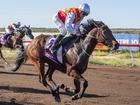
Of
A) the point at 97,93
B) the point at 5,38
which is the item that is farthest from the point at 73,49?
the point at 5,38

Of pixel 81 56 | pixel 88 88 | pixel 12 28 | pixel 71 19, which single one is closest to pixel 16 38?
pixel 12 28

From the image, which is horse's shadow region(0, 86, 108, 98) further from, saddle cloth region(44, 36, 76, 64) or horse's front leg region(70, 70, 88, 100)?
horse's front leg region(70, 70, 88, 100)

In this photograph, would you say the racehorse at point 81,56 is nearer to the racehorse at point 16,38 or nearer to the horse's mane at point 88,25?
the horse's mane at point 88,25

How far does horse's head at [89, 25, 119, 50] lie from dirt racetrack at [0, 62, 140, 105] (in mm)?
1713

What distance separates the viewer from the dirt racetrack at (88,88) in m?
11.9

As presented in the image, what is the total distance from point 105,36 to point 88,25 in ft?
2.22

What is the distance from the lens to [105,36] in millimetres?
10875

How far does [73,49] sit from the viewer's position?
11.3m

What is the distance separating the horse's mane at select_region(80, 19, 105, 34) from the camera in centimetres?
1121

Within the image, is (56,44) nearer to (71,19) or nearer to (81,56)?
(71,19)

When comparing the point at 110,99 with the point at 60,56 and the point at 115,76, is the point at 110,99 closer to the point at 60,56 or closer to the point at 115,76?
the point at 60,56

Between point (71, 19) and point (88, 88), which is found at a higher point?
point (71, 19)

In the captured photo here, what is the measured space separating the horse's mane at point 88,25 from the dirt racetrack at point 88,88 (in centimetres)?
176

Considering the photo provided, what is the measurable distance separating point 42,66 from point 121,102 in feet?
7.12
